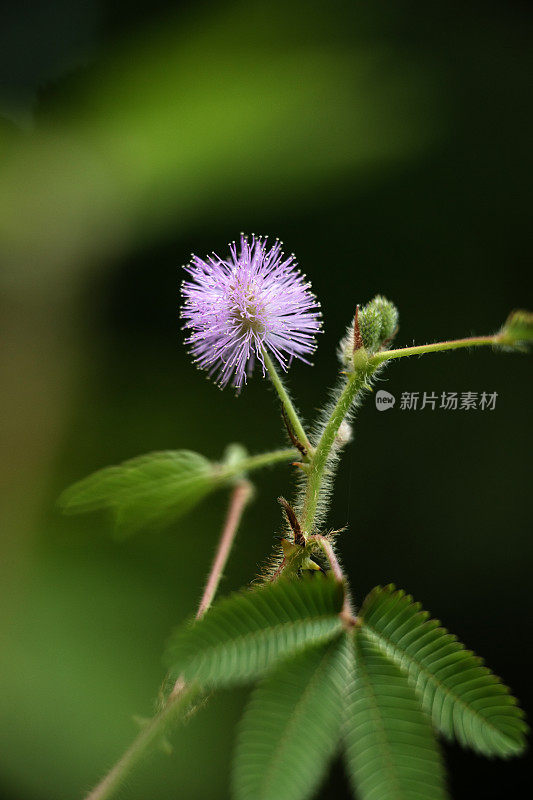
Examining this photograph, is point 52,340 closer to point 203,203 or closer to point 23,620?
point 203,203

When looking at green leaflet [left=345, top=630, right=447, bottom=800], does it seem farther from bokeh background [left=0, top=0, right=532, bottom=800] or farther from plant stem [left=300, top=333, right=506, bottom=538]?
bokeh background [left=0, top=0, right=532, bottom=800]

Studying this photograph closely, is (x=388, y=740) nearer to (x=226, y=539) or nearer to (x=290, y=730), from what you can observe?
(x=290, y=730)

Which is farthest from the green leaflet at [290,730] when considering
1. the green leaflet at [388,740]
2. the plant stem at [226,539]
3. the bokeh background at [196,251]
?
the bokeh background at [196,251]

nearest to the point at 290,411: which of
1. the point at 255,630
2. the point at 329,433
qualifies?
the point at 329,433

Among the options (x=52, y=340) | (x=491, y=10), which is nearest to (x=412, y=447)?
(x=52, y=340)

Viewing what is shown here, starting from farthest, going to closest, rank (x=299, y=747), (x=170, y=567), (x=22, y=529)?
(x=22, y=529) → (x=170, y=567) → (x=299, y=747)

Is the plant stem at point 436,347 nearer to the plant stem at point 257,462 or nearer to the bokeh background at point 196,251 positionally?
the plant stem at point 257,462

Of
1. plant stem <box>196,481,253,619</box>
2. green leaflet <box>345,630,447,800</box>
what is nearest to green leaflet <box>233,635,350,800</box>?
green leaflet <box>345,630,447,800</box>
